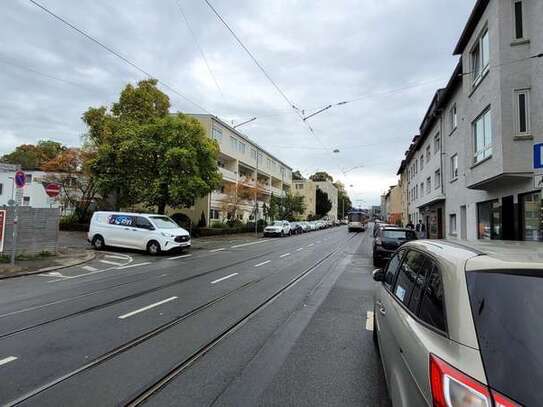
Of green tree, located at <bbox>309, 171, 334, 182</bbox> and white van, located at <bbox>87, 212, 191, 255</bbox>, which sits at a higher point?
green tree, located at <bbox>309, 171, 334, 182</bbox>

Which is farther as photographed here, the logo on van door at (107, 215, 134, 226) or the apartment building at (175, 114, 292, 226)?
the apartment building at (175, 114, 292, 226)

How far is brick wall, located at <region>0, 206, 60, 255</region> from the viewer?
14469 mm

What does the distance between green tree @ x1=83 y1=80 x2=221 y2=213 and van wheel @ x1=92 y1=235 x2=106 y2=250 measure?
6.75 metres

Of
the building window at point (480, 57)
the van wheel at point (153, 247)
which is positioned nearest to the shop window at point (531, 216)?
the building window at point (480, 57)

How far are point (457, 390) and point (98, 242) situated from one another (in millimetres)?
20541

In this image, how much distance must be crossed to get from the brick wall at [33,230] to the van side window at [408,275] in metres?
15.2

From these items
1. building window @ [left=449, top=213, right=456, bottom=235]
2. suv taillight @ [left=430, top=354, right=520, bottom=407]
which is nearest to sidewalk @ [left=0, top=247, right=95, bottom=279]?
suv taillight @ [left=430, top=354, right=520, bottom=407]

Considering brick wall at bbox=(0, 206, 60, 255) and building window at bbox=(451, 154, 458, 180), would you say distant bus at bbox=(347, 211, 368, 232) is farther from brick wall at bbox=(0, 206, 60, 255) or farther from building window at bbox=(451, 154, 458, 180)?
brick wall at bbox=(0, 206, 60, 255)

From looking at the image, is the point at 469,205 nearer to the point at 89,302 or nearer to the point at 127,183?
the point at 89,302

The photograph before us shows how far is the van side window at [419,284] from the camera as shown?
282cm

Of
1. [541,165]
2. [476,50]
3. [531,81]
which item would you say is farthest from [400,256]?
[476,50]

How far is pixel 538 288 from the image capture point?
1.99 m

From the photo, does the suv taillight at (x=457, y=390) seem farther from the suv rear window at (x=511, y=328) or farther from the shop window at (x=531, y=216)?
the shop window at (x=531, y=216)

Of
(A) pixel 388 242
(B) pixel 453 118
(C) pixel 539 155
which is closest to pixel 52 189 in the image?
(A) pixel 388 242
